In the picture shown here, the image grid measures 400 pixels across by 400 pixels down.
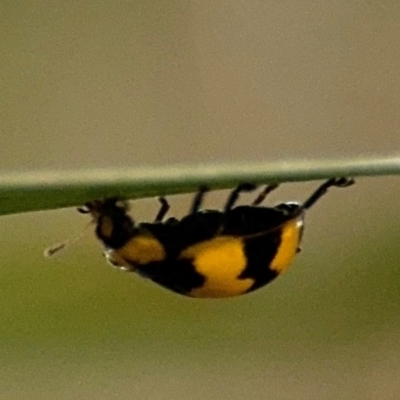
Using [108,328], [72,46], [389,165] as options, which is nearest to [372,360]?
[108,328]

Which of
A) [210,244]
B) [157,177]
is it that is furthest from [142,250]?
[157,177]

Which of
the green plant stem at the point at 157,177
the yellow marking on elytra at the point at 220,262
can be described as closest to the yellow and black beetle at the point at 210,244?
the yellow marking on elytra at the point at 220,262

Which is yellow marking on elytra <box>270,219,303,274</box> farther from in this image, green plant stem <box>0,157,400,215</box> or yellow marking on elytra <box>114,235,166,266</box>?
green plant stem <box>0,157,400,215</box>

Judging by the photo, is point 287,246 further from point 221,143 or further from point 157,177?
point 221,143

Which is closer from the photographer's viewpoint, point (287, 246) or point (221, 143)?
point (287, 246)

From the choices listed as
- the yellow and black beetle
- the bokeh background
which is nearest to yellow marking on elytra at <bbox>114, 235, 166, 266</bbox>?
the yellow and black beetle

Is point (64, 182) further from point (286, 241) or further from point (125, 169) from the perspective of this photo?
point (286, 241)
